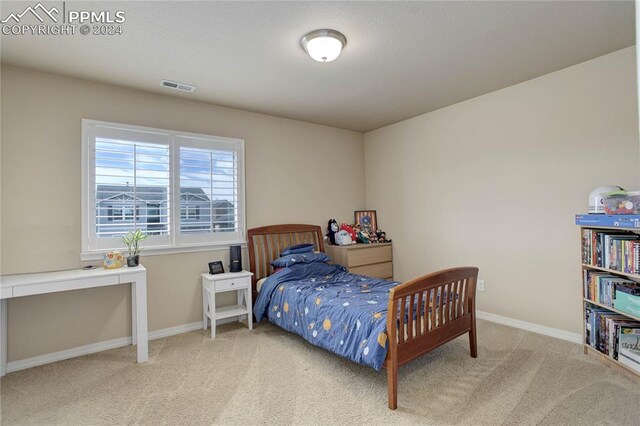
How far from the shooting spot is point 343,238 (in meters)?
4.52

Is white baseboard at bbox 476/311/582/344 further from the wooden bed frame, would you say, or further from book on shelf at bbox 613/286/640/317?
the wooden bed frame

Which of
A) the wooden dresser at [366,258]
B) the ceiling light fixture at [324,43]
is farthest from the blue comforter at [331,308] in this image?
the ceiling light fixture at [324,43]

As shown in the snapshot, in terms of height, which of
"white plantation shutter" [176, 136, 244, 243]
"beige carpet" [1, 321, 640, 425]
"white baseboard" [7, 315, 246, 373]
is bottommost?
"beige carpet" [1, 321, 640, 425]

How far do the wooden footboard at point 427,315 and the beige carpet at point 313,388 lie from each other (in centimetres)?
25

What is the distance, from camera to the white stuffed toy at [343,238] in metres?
4.52

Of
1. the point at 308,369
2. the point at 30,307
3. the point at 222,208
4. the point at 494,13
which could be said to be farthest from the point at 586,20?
the point at 30,307

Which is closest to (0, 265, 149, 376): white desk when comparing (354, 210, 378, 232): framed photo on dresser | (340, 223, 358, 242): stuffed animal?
(340, 223, 358, 242): stuffed animal

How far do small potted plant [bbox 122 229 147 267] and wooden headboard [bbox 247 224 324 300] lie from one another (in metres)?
1.21

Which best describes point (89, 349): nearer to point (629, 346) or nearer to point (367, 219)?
point (367, 219)

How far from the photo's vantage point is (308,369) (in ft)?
8.66

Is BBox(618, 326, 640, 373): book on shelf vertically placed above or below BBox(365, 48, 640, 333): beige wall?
below

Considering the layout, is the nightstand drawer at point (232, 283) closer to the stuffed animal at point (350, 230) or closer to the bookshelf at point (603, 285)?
the stuffed animal at point (350, 230)

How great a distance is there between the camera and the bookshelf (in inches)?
95.3

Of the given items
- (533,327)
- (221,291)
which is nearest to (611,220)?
(533,327)
